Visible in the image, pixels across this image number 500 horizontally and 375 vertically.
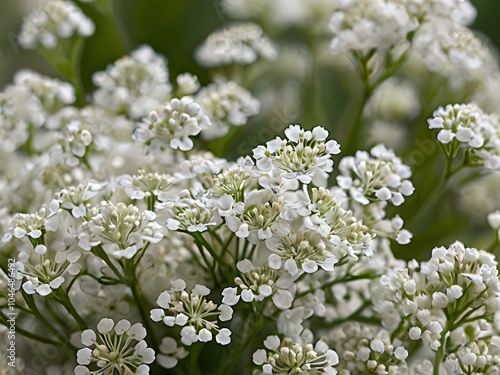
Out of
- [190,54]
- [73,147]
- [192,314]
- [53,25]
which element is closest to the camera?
[192,314]

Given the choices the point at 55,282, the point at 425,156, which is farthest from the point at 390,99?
the point at 55,282

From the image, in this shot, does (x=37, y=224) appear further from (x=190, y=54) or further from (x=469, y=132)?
(x=190, y=54)

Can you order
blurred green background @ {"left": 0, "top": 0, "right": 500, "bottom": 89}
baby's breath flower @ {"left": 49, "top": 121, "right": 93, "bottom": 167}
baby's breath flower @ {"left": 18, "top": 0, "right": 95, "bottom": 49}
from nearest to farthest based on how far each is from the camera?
baby's breath flower @ {"left": 49, "top": 121, "right": 93, "bottom": 167}, baby's breath flower @ {"left": 18, "top": 0, "right": 95, "bottom": 49}, blurred green background @ {"left": 0, "top": 0, "right": 500, "bottom": 89}

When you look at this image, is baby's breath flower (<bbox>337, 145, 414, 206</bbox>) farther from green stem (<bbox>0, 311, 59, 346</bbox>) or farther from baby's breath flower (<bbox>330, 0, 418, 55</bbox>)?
green stem (<bbox>0, 311, 59, 346</bbox>)

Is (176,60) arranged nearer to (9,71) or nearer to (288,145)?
(9,71)

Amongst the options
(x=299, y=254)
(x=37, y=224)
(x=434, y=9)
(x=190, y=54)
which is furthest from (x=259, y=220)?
(x=190, y=54)

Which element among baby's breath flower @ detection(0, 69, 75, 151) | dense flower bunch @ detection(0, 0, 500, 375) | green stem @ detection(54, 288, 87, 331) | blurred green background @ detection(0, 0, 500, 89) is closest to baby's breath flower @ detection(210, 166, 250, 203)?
dense flower bunch @ detection(0, 0, 500, 375)
